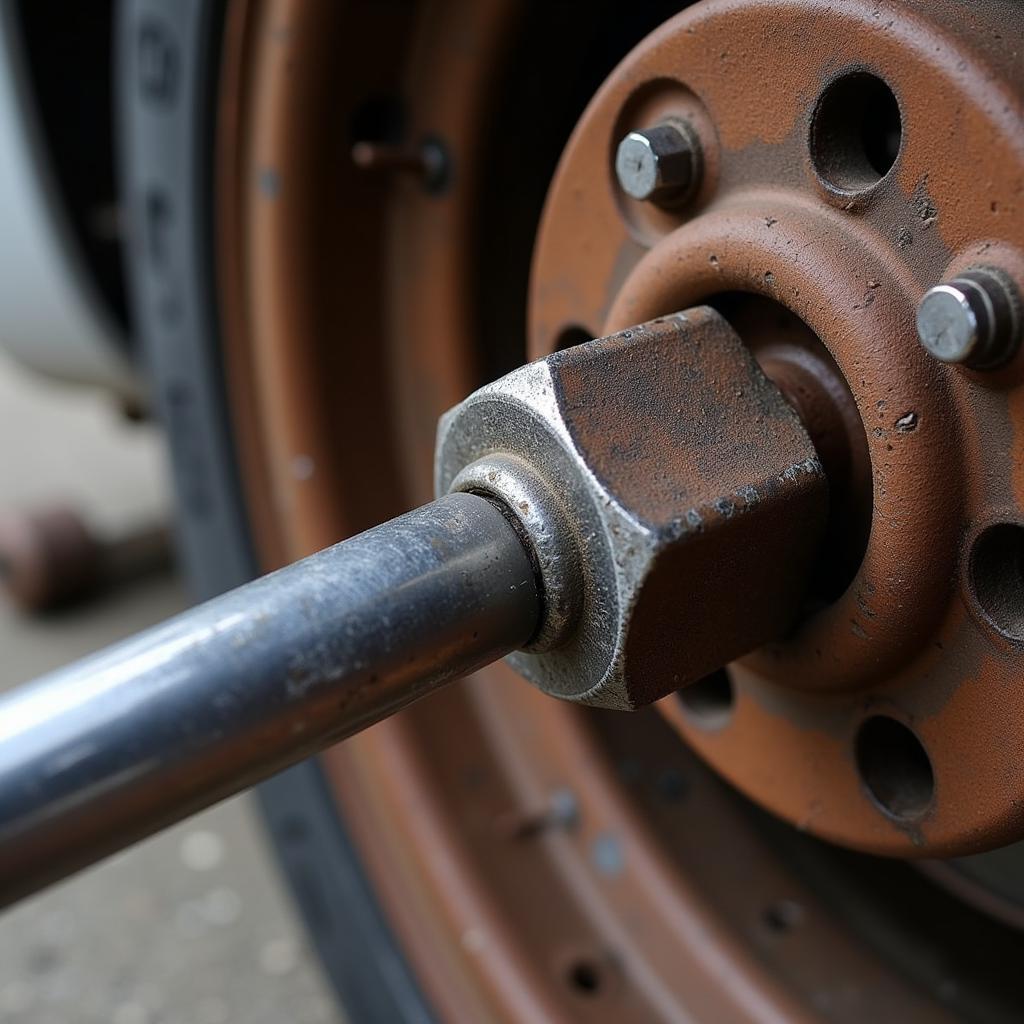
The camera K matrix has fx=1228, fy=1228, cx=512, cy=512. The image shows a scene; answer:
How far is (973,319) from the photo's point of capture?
444 millimetres

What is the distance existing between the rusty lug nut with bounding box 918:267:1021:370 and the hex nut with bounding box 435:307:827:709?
0.08m

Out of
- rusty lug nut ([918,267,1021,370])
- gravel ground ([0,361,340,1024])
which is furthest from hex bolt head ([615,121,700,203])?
gravel ground ([0,361,340,1024])

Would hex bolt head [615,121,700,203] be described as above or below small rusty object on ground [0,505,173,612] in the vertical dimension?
below

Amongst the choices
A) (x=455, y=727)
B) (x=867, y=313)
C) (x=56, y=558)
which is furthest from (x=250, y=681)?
(x=56, y=558)

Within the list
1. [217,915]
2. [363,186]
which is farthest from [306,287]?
[217,915]

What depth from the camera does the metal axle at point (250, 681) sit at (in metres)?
0.41

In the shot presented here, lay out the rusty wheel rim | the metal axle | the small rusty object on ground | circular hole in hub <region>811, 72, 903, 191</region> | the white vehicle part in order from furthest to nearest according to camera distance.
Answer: the small rusty object on ground < the white vehicle part < the rusty wheel rim < circular hole in hub <region>811, 72, 903, 191</region> < the metal axle

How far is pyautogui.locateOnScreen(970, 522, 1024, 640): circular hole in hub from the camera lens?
503 mm

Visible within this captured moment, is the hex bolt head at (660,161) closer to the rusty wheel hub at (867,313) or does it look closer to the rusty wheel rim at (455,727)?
the rusty wheel hub at (867,313)

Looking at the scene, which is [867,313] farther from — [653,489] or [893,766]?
[893,766]

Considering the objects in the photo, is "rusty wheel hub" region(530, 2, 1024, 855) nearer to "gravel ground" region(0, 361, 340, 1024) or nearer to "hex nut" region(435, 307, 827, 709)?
"hex nut" region(435, 307, 827, 709)

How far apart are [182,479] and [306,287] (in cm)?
26

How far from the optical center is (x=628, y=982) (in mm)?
881

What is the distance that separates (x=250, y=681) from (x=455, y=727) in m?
0.54
